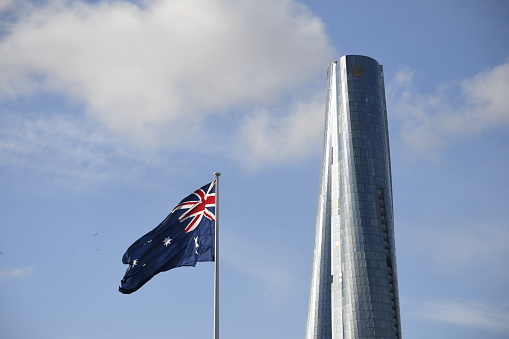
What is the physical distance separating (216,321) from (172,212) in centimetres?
1182

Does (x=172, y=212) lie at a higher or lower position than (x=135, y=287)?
higher

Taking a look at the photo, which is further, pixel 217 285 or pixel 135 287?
pixel 135 287

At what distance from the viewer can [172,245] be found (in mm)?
73562

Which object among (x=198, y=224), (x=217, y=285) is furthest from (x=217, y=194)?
(x=217, y=285)

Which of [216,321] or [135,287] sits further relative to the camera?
[135,287]

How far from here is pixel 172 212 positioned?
74.5m

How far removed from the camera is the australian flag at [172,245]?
73.1m

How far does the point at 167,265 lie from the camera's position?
241ft

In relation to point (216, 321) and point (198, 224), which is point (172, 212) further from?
point (216, 321)

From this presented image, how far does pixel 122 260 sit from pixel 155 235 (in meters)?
3.55

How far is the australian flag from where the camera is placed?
73.1 m

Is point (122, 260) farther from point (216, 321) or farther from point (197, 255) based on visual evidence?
point (216, 321)

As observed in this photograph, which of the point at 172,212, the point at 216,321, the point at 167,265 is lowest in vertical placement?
the point at 216,321

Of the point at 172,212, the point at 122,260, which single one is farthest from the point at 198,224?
the point at 122,260
